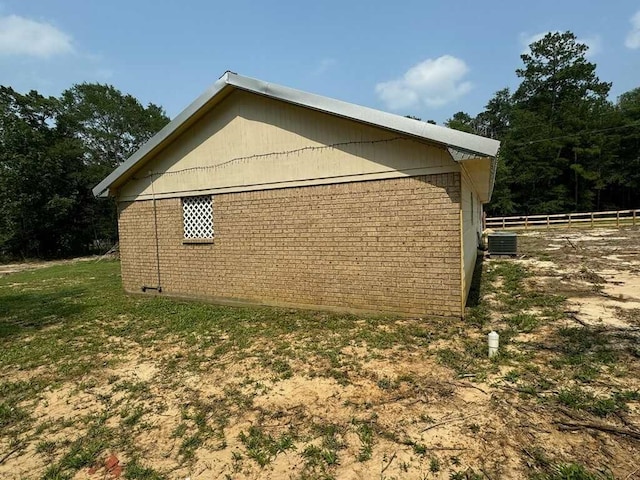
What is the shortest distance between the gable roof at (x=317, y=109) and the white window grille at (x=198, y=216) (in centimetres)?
145

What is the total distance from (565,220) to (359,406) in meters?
33.7

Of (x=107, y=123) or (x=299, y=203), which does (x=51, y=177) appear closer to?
(x=107, y=123)

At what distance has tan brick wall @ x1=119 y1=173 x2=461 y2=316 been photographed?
551 centimetres

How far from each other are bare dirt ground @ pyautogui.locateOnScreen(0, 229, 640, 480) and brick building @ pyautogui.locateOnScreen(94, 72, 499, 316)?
1041 millimetres

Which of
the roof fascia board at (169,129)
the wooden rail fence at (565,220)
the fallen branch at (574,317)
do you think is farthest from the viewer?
the wooden rail fence at (565,220)

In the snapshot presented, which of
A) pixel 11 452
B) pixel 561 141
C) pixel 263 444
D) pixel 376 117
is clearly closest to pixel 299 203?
pixel 376 117

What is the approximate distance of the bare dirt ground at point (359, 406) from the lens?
2559 mm

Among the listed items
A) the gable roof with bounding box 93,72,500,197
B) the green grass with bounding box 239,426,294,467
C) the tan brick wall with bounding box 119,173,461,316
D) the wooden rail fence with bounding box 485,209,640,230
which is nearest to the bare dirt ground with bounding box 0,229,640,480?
the green grass with bounding box 239,426,294,467

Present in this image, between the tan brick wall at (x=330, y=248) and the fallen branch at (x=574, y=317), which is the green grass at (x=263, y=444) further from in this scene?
the fallen branch at (x=574, y=317)

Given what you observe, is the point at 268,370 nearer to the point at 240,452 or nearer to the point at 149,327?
the point at 240,452

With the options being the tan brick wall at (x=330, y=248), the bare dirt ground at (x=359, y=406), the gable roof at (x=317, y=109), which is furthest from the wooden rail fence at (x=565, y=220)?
the gable roof at (x=317, y=109)

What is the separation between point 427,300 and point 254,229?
3.60 meters

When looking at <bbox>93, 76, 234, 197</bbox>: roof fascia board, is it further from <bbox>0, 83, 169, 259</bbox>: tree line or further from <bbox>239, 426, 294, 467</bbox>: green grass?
<bbox>0, 83, 169, 259</bbox>: tree line

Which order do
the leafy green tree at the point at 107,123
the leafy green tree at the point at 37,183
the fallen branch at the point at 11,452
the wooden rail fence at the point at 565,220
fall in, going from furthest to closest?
the leafy green tree at the point at 107,123
the wooden rail fence at the point at 565,220
the leafy green tree at the point at 37,183
the fallen branch at the point at 11,452
